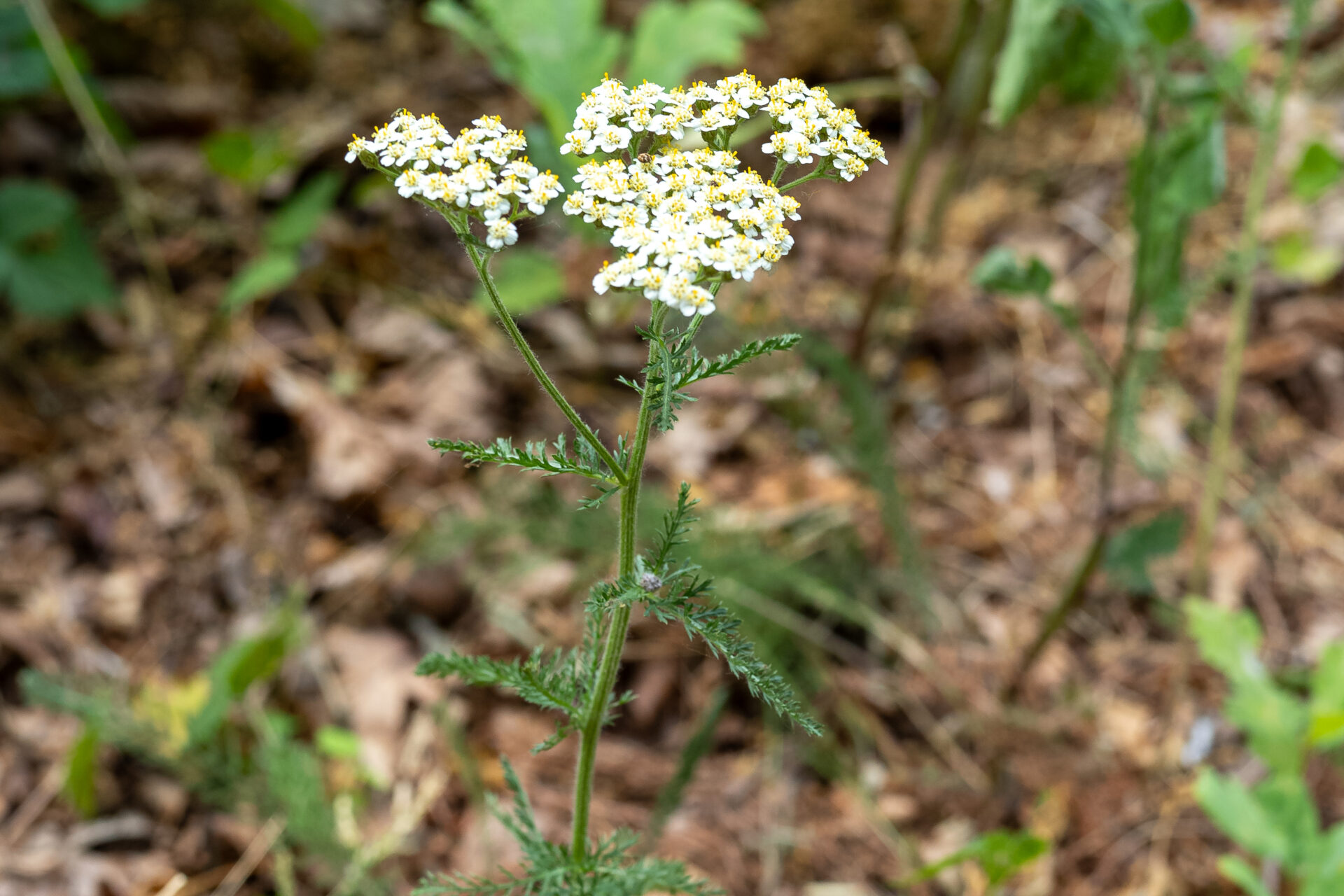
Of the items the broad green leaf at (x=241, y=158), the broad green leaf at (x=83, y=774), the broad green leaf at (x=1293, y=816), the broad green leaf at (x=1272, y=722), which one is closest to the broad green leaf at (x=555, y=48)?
the broad green leaf at (x=241, y=158)

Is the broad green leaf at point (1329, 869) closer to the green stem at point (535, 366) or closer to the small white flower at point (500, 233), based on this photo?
the green stem at point (535, 366)

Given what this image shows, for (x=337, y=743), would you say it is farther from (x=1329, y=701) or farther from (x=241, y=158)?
(x=1329, y=701)

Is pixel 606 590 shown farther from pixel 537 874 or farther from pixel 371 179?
pixel 371 179

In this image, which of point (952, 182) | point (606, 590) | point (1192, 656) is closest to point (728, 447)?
point (952, 182)

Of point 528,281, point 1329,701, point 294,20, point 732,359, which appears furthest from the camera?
point 294,20

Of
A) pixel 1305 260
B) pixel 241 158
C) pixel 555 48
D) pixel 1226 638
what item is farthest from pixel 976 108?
pixel 241 158
